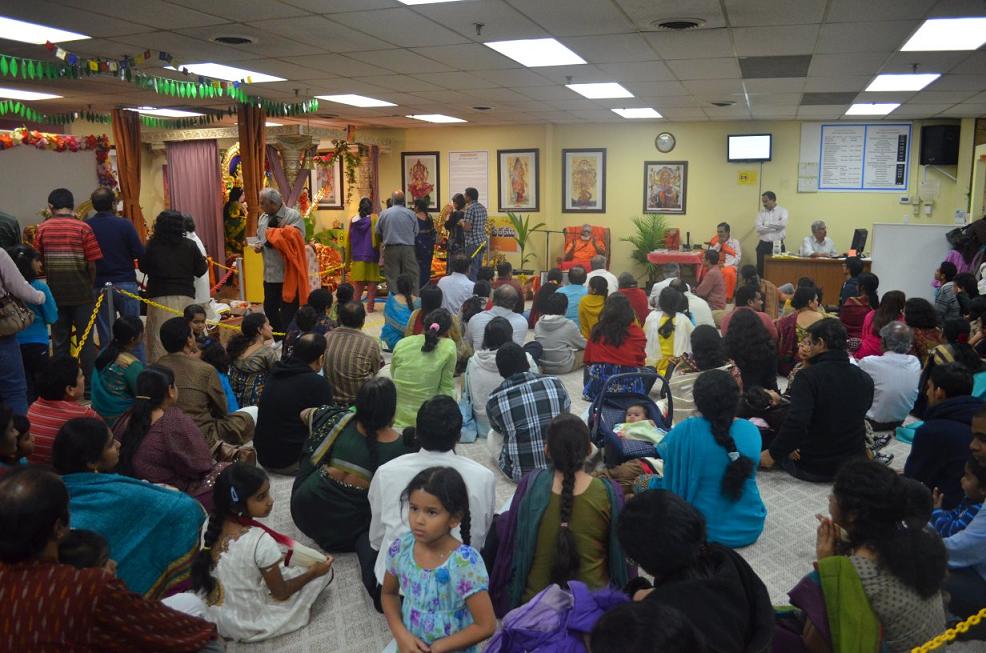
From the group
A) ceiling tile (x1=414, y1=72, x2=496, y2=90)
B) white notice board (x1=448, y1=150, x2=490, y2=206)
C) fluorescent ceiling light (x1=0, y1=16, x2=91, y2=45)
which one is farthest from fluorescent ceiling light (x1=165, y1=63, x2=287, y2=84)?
white notice board (x1=448, y1=150, x2=490, y2=206)

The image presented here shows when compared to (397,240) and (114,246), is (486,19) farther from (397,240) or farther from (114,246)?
(397,240)

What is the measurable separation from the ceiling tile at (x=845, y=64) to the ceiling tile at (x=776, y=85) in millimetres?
352

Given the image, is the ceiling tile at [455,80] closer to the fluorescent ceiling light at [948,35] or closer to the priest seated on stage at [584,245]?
the fluorescent ceiling light at [948,35]

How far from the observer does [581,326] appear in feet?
24.0

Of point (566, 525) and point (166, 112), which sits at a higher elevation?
point (166, 112)

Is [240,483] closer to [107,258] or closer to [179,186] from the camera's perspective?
[107,258]

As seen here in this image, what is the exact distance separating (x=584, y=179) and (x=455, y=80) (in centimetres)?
561

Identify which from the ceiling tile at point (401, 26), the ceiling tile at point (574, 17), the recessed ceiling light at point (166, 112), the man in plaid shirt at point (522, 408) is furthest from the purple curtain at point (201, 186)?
the man in plaid shirt at point (522, 408)

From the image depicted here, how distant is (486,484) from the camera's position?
3047 mm

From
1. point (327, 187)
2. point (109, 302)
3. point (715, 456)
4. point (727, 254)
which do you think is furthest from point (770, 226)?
point (109, 302)

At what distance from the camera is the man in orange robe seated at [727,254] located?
11555 millimetres

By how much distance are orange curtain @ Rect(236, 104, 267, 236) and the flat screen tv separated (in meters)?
7.31

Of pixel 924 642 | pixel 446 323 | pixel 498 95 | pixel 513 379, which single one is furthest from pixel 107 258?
pixel 924 642

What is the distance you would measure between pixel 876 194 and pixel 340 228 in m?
9.25
